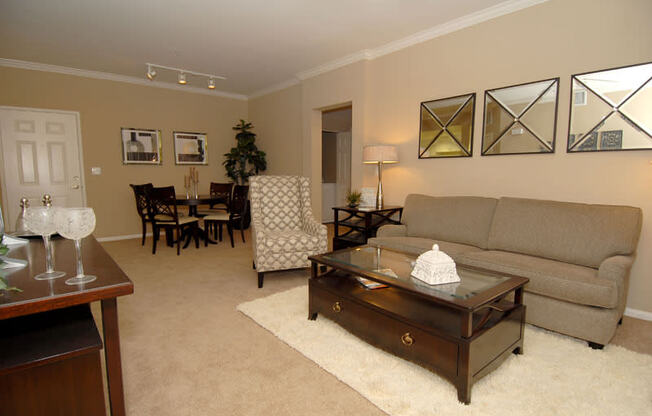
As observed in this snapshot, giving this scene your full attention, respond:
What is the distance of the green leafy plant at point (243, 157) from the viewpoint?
630cm

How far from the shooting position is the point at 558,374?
1.81 meters

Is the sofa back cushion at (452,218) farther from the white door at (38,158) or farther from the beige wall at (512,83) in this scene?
the white door at (38,158)

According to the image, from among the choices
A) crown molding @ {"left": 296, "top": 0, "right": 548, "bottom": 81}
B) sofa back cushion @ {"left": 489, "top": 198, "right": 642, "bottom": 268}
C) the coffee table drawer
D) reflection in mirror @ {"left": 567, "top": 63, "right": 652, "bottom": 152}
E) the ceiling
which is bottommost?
the coffee table drawer

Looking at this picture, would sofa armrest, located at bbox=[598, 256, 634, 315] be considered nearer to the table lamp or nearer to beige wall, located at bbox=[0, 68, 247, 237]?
the table lamp

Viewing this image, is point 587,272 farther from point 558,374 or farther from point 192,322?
point 192,322

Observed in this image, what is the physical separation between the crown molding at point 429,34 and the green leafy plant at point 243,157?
5.79ft

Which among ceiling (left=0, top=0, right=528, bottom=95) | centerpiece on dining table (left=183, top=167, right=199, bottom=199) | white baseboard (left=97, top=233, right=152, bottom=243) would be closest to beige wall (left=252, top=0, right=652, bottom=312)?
ceiling (left=0, top=0, right=528, bottom=95)

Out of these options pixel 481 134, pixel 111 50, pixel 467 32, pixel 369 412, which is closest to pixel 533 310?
pixel 369 412

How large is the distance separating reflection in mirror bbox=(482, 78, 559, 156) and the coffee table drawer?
2.19m

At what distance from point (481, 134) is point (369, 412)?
9.33 ft

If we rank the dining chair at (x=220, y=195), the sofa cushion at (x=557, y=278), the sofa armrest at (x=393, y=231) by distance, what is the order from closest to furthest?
1. the sofa cushion at (x=557, y=278)
2. the sofa armrest at (x=393, y=231)
3. the dining chair at (x=220, y=195)

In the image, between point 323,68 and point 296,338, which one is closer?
point 296,338

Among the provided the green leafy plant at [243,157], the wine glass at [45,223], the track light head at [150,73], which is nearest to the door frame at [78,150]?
the track light head at [150,73]

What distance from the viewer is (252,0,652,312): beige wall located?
8.41 feet
